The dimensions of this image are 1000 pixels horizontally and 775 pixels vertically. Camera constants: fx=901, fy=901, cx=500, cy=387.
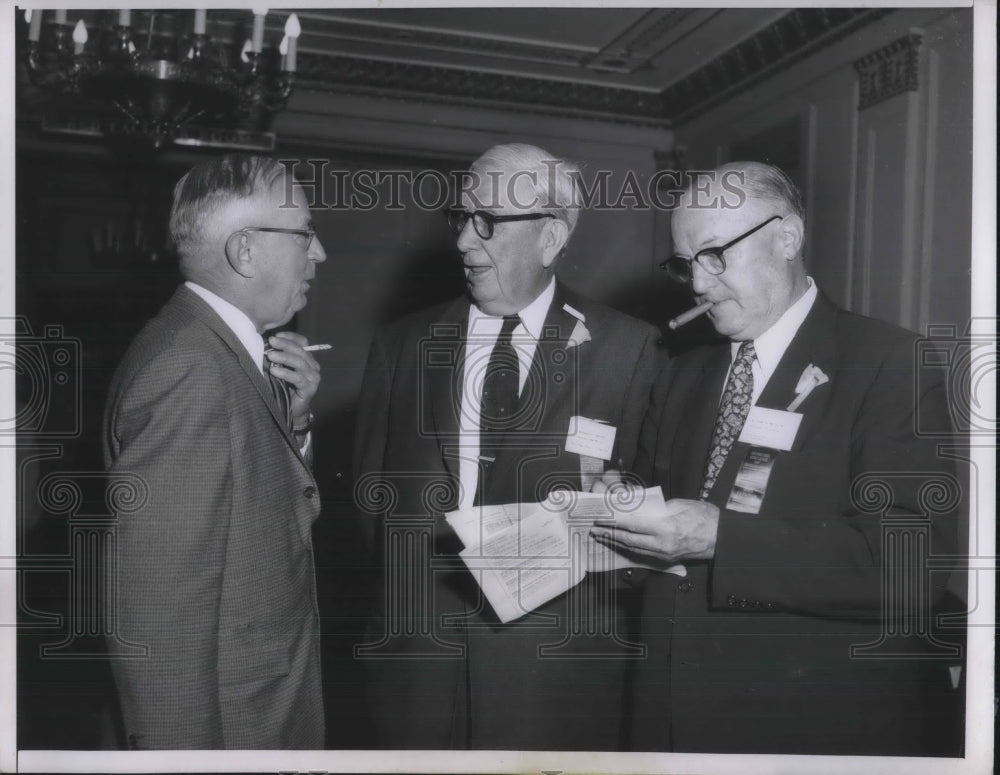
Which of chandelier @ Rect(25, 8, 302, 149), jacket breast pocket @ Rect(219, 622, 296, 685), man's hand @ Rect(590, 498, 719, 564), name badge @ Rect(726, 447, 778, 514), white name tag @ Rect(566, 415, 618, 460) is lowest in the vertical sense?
jacket breast pocket @ Rect(219, 622, 296, 685)

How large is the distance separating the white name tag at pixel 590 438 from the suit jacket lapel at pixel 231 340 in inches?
27.9

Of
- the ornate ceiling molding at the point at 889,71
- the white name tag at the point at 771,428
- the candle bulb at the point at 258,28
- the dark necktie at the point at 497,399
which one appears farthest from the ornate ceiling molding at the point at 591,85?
the white name tag at the point at 771,428

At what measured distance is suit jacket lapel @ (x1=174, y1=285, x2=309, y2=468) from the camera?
1.92 metres

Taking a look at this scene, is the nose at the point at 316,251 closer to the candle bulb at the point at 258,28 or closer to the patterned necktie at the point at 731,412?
the candle bulb at the point at 258,28

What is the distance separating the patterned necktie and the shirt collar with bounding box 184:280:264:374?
1063 mm

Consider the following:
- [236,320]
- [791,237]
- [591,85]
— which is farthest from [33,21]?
[791,237]

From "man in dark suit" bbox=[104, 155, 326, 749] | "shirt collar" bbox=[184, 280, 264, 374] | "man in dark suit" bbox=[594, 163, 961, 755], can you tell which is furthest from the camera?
"man in dark suit" bbox=[594, 163, 961, 755]

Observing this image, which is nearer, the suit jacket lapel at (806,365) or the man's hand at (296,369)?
the suit jacket lapel at (806,365)

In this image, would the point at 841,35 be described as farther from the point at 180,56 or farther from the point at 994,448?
the point at 180,56

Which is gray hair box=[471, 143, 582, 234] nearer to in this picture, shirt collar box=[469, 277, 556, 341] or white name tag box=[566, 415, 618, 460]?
shirt collar box=[469, 277, 556, 341]

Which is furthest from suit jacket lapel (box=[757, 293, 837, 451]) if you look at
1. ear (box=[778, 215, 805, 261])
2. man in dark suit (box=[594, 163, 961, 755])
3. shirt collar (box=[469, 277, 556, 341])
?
shirt collar (box=[469, 277, 556, 341])

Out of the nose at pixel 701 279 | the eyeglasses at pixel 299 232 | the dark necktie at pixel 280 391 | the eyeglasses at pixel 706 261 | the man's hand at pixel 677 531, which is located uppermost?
the eyeglasses at pixel 299 232

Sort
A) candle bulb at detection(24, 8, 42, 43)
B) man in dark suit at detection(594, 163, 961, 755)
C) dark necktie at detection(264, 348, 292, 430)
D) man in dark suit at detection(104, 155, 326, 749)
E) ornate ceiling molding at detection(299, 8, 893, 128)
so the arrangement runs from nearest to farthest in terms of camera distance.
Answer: man in dark suit at detection(104, 155, 326, 749), man in dark suit at detection(594, 163, 961, 755), dark necktie at detection(264, 348, 292, 430), candle bulb at detection(24, 8, 42, 43), ornate ceiling molding at detection(299, 8, 893, 128)

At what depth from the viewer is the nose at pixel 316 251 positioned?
2229 millimetres
